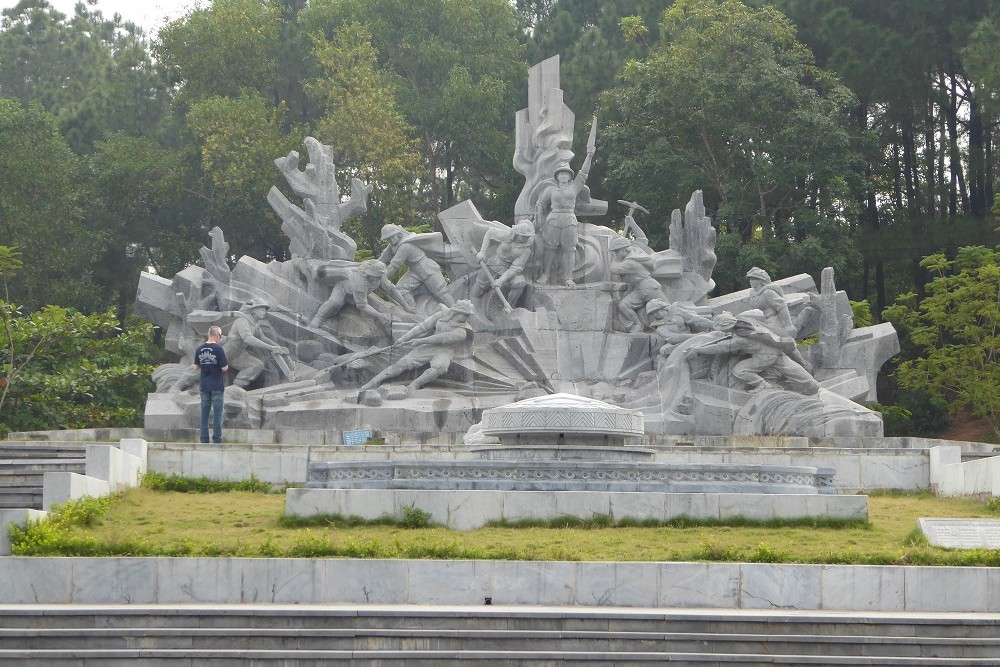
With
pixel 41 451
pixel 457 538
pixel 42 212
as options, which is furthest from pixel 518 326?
pixel 42 212

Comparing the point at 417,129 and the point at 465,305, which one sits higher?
the point at 417,129

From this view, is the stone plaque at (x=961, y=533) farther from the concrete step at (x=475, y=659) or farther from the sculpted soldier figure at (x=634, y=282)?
the sculpted soldier figure at (x=634, y=282)

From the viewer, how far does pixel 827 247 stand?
1516 inches

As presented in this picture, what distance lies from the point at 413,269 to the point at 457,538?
13.7 m

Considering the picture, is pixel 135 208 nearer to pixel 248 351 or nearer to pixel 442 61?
pixel 442 61

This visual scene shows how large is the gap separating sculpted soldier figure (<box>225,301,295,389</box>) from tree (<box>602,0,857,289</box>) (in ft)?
51.6

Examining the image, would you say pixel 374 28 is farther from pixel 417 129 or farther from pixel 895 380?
pixel 895 380

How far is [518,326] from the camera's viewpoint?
26.6 metres

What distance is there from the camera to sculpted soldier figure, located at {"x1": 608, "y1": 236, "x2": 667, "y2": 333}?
88.5 ft

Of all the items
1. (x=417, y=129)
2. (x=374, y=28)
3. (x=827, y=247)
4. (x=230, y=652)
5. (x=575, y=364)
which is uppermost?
(x=374, y=28)

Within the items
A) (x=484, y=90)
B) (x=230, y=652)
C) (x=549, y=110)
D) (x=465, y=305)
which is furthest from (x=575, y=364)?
(x=484, y=90)

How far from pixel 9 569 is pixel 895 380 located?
28.3 meters

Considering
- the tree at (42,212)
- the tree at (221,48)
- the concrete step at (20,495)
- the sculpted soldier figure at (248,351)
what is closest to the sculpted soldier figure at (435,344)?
the sculpted soldier figure at (248,351)

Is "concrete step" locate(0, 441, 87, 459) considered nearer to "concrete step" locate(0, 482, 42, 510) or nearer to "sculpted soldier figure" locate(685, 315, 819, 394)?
"concrete step" locate(0, 482, 42, 510)
